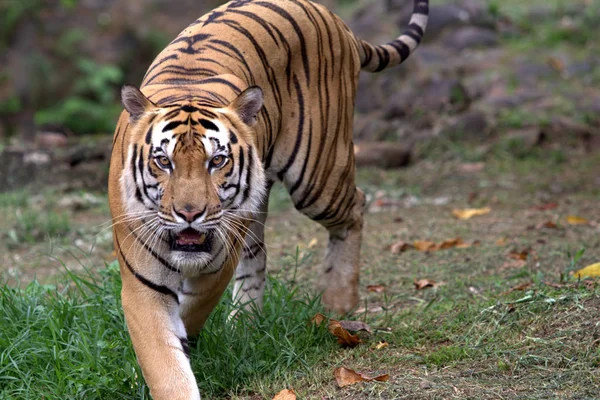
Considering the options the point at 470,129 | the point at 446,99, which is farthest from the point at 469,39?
the point at 470,129

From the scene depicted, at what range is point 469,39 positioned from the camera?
10.3m

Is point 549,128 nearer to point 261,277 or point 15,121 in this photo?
point 261,277

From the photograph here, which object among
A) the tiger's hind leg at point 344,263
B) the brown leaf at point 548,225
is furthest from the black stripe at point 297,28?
the brown leaf at point 548,225

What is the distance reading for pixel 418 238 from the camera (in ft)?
19.9

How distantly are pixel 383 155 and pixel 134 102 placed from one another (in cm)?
527

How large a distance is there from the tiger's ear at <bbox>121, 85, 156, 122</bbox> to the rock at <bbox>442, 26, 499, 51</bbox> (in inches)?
294

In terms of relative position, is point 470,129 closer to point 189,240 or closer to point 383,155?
point 383,155

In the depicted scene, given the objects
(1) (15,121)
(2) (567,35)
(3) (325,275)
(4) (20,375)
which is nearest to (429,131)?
Answer: (2) (567,35)

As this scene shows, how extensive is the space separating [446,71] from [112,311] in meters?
6.58

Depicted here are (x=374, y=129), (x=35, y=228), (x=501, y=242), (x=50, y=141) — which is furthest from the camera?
(x=50, y=141)

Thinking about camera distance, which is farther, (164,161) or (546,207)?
(546,207)

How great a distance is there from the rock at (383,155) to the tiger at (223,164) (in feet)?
11.8

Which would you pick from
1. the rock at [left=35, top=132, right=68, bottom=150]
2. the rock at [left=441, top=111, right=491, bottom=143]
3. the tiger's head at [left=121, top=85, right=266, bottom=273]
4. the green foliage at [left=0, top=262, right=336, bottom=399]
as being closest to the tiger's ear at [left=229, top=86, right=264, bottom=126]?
the tiger's head at [left=121, top=85, right=266, bottom=273]

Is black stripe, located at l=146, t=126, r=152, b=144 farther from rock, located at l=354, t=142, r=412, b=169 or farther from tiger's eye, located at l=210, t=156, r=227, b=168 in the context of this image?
rock, located at l=354, t=142, r=412, b=169
